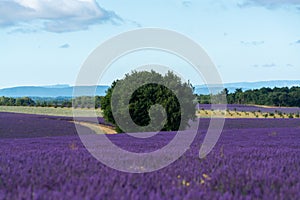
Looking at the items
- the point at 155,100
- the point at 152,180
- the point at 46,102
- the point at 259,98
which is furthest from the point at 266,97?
the point at 152,180

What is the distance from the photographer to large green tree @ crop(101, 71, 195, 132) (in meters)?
23.3

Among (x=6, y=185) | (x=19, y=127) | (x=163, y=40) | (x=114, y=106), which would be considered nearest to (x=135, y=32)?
(x=163, y=40)

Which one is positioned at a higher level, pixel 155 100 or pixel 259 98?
pixel 259 98

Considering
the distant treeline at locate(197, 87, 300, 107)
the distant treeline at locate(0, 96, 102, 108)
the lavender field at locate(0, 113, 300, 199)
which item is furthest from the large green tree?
the distant treeline at locate(197, 87, 300, 107)

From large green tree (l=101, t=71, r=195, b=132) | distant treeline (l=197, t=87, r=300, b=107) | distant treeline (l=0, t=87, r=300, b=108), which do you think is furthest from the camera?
distant treeline (l=197, t=87, r=300, b=107)

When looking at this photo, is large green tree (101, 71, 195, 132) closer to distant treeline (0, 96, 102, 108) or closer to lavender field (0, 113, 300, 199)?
lavender field (0, 113, 300, 199)

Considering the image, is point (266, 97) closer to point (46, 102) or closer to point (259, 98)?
point (259, 98)

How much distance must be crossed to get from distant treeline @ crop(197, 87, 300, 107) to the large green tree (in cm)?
4166

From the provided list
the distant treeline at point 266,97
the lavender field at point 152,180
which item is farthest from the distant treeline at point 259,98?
the lavender field at point 152,180

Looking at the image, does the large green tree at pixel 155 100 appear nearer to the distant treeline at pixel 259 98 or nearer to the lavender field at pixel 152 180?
the lavender field at pixel 152 180

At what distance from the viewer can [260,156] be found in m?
6.66

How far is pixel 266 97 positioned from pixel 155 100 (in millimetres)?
48343

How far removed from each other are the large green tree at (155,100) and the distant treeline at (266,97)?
137 ft

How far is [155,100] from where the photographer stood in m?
23.7
